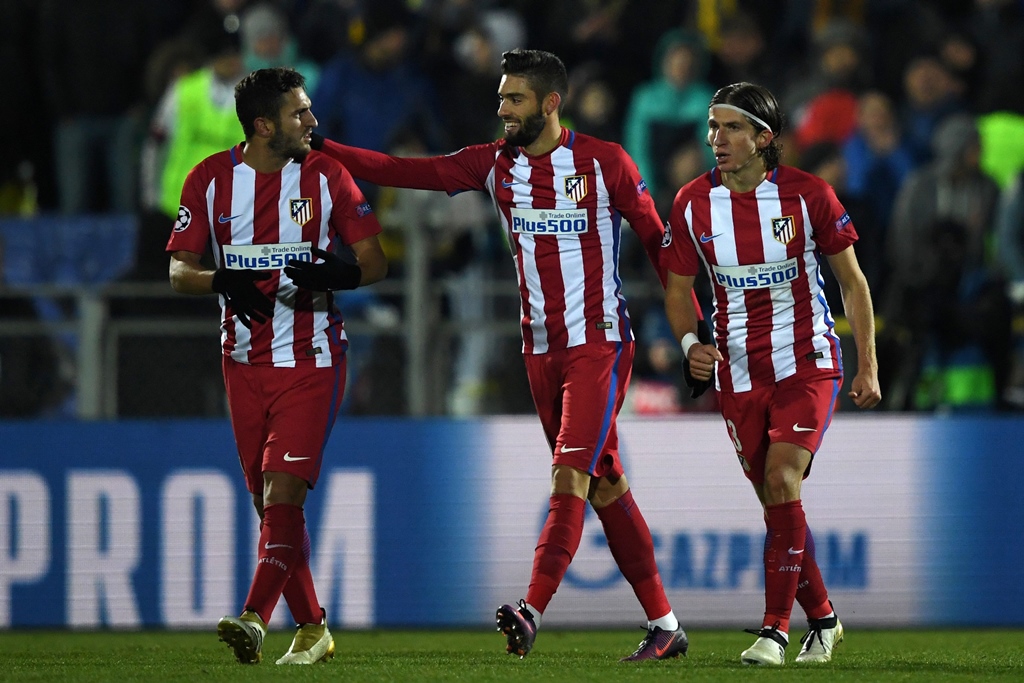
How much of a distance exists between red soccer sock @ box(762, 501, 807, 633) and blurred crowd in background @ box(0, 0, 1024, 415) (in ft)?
9.82

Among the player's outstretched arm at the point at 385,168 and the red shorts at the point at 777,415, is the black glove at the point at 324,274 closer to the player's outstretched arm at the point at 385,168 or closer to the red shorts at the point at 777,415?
the player's outstretched arm at the point at 385,168

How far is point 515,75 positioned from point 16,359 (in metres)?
3.51

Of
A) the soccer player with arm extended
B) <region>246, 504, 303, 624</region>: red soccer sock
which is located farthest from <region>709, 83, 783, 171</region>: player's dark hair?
<region>246, 504, 303, 624</region>: red soccer sock

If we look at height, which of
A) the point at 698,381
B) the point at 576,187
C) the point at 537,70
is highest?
the point at 537,70

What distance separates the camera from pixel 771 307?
587cm

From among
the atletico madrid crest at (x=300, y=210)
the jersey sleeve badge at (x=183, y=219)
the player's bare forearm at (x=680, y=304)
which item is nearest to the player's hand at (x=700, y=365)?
the player's bare forearm at (x=680, y=304)

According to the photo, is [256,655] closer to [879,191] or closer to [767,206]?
[767,206]

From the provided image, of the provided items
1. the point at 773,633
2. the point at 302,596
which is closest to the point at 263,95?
the point at 302,596

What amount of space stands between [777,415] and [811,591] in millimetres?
679

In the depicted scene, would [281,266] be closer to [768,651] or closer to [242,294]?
[242,294]

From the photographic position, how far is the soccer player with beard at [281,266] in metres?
5.81

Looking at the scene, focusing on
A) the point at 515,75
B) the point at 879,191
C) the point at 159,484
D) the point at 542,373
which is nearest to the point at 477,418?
the point at 159,484

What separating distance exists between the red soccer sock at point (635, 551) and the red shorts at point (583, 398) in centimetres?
14

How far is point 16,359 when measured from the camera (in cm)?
807
